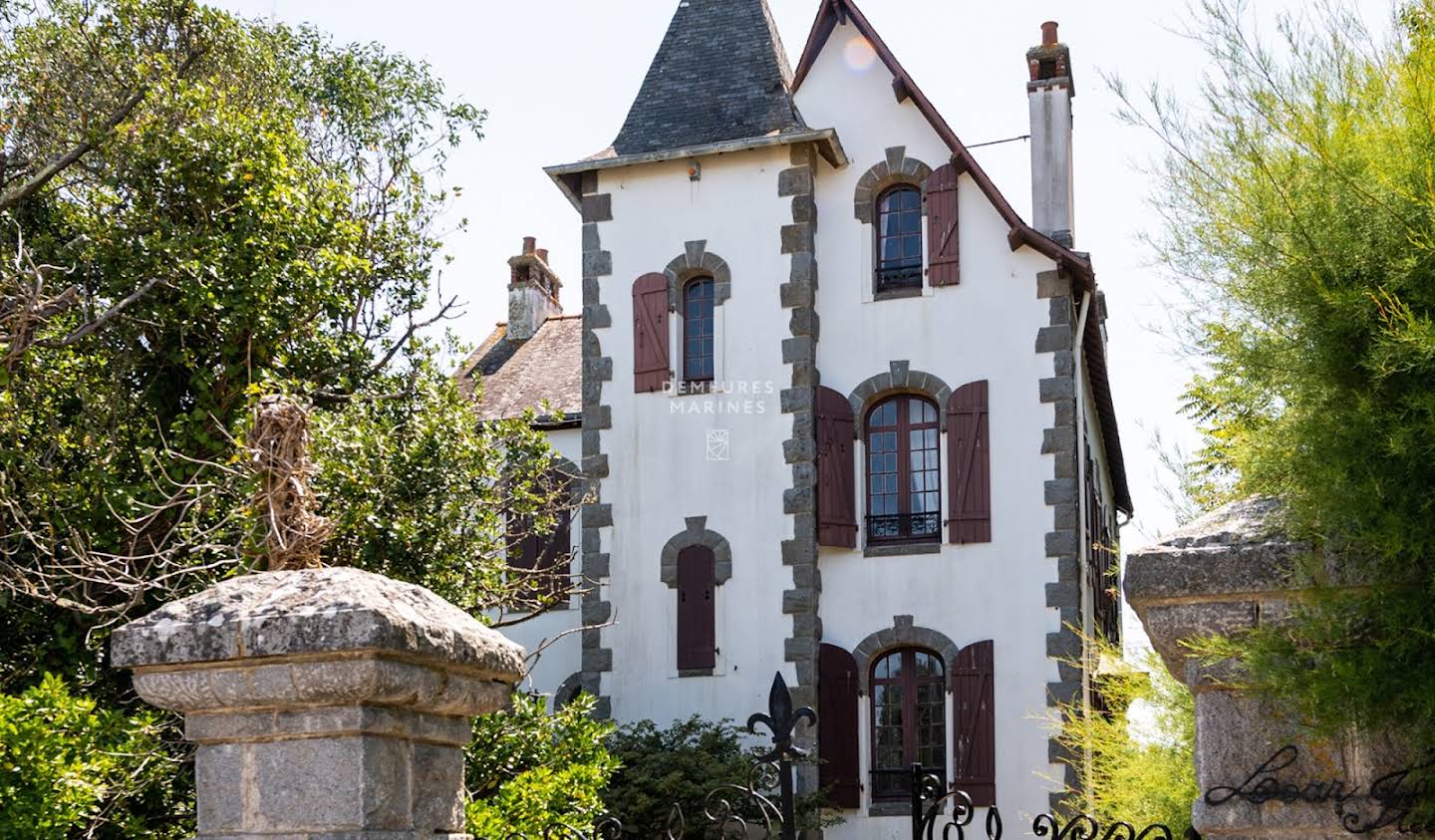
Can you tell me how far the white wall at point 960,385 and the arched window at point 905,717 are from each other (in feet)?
0.65

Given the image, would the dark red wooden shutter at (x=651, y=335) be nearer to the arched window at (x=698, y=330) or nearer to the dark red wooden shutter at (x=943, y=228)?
the arched window at (x=698, y=330)

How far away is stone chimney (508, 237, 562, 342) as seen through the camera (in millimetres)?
26359

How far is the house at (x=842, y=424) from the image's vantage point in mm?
18625

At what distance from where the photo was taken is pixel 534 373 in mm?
24203

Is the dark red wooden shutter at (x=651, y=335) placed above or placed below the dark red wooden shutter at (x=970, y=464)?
above

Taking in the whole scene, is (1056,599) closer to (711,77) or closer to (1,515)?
(711,77)

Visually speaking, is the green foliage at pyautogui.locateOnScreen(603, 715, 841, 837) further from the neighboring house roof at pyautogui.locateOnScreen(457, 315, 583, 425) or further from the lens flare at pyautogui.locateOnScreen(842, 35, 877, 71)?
the lens flare at pyautogui.locateOnScreen(842, 35, 877, 71)

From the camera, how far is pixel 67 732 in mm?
9914

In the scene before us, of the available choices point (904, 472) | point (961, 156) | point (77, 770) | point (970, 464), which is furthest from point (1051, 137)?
point (77, 770)

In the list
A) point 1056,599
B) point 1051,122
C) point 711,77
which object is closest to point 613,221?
point 711,77

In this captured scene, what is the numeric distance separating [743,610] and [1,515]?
8711 millimetres

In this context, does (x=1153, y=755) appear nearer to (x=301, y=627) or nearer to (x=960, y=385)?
(x=301, y=627)

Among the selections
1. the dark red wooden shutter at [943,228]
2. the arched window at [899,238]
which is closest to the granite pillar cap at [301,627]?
the dark red wooden shutter at [943,228]

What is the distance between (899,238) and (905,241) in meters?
0.09
